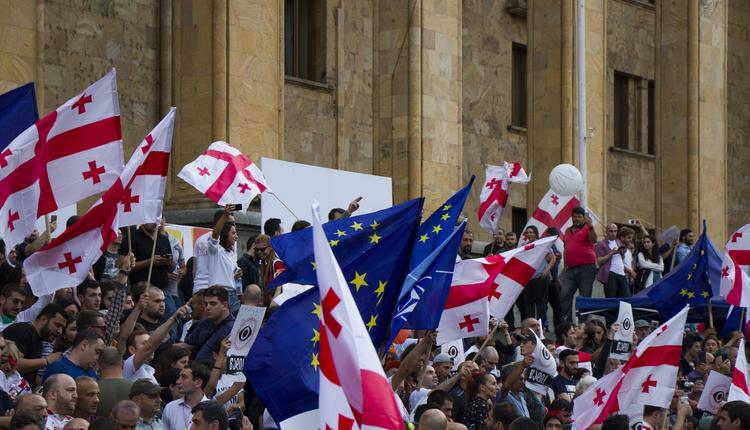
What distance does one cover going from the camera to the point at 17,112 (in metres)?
14.0

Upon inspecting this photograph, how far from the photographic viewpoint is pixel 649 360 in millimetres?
13547

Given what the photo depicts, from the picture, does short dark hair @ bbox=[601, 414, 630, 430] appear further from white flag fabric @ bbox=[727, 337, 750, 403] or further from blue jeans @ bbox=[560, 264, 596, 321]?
blue jeans @ bbox=[560, 264, 596, 321]

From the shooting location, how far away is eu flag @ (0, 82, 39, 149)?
14.0m

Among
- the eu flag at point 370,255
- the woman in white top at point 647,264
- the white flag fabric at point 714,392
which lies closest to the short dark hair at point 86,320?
the eu flag at point 370,255

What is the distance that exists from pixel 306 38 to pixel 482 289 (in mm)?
13067

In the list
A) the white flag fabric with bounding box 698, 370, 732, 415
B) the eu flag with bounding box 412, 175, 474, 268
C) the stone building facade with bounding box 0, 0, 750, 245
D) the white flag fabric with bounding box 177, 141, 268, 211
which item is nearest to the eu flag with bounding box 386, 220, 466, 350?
the eu flag with bounding box 412, 175, 474, 268

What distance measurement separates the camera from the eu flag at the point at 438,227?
13.6 m

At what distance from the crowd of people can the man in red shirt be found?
7.19ft

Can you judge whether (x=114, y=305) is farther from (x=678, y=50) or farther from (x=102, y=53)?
(x=678, y=50)

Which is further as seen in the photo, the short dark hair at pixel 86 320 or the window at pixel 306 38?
the window at pixel 306 38

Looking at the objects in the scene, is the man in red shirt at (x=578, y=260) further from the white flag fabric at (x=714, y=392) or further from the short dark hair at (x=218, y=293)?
the short dark hair at (x=218, y=293)

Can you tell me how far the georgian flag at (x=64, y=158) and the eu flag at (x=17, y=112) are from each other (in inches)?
18.0

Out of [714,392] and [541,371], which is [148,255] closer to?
[541,371]

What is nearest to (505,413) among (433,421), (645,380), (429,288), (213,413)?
(429,288)
